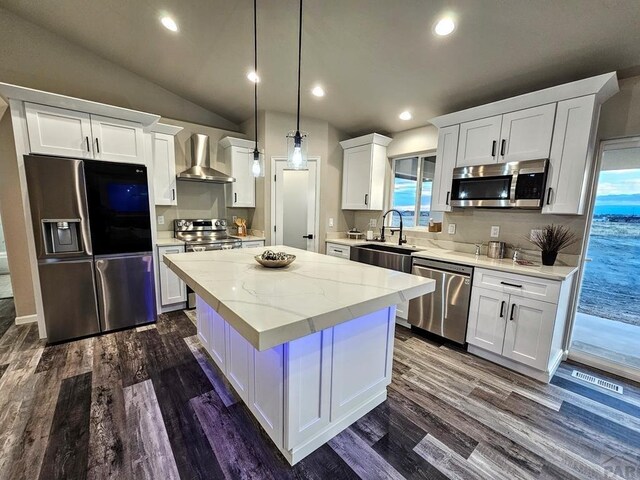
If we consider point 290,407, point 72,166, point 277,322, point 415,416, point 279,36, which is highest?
point 279,36

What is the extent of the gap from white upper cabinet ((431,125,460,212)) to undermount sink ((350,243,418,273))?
0.65 meters

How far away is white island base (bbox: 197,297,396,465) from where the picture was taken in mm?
1365

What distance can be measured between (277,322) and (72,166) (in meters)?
2.94

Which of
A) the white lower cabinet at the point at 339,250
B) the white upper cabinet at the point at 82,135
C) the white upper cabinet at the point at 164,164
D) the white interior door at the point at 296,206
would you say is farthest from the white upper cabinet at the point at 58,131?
the white lower cabinet at the point at 339,250

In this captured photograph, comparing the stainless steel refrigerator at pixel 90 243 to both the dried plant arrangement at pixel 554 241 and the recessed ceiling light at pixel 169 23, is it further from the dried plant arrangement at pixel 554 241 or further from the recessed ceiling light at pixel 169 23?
the dried plant arrangement at pixel 554 241

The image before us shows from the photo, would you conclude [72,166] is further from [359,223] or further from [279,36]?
[359,223]

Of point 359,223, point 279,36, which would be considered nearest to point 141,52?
point 279,36

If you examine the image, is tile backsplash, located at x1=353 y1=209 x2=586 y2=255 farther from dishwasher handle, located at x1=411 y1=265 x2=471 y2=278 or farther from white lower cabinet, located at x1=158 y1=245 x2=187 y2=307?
white lower cabinet, located at x1=158 y1=245 x2=187 y2=307

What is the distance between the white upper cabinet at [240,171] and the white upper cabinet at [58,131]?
1713 millimetres

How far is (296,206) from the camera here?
14.1ft

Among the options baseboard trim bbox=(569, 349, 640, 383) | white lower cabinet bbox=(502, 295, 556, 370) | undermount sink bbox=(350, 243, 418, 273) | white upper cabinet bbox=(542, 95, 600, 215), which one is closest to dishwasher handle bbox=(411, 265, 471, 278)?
undermount sink bbox=(350, 243, 418, 273)

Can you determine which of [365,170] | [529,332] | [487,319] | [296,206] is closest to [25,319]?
[296,206]

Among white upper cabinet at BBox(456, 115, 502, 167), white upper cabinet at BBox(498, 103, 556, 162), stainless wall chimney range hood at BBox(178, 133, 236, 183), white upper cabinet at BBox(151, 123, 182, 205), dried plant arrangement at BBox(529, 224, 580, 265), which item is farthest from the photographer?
stainless wall chimney range hood at BBox(178, 133, 236, 183)

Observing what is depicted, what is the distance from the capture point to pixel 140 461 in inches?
57.9
